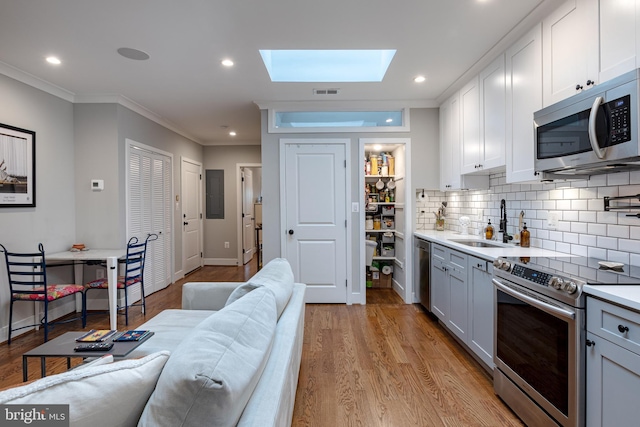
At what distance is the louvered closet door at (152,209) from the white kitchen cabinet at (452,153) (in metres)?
3.88

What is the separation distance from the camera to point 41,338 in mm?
3020

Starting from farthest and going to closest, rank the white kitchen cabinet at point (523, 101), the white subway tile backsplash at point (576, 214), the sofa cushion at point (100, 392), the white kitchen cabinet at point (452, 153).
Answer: the white kitchen cabinet at point (452, 153) → the white kitchen cabinet at point (523, 101) → the white subway tile backsplash at point (576, 214) → the sofa cushion at point (100, 392)

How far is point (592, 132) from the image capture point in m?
1.56

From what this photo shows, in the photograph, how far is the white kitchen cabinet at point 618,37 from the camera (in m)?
1.51

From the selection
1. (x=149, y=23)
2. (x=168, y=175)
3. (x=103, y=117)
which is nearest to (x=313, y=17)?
(x=149, y=23)

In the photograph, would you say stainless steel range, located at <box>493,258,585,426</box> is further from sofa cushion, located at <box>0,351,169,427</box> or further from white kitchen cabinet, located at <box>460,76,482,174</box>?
sofa cushion, located at <box>0,351,169,427</box>

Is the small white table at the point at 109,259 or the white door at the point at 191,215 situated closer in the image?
the small white table at the point at 109,259

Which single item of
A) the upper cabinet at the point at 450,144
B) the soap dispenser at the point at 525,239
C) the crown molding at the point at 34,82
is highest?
the crown molding at the point at 34,82

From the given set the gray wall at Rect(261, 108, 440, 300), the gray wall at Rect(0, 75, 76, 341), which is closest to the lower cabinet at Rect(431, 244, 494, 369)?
the gray wall at Rect(261, 108, 440, 300)

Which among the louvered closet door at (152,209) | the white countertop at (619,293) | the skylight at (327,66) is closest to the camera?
the white countertop at (619,293)

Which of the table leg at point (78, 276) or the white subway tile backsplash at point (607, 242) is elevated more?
the white subway tile backsplash at point (607, 242)

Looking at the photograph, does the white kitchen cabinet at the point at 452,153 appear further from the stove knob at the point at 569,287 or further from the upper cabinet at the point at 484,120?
the stove knob at the point at 569,287

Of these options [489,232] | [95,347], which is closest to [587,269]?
[489,232]

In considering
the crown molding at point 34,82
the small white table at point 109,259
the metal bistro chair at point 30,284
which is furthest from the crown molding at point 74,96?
the small white table at point 109,259
